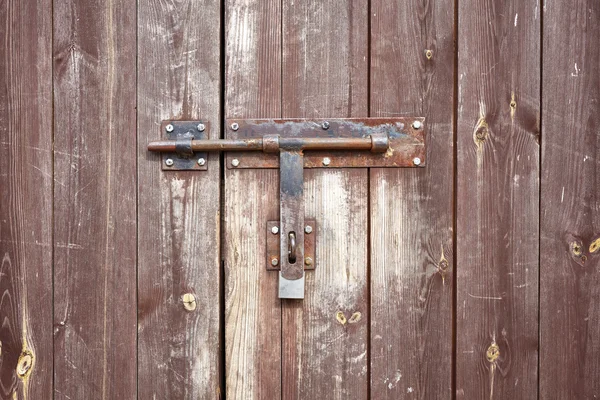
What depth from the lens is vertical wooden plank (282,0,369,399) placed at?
2.81ft

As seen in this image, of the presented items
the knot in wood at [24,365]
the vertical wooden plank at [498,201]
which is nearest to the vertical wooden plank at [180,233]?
the knot in wood at [24,365]

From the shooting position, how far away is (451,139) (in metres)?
0.86

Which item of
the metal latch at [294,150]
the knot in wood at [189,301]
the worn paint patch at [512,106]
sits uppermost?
the worn paint patch at [512,106]

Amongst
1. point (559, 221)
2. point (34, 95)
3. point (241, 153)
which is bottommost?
point (559, 221)

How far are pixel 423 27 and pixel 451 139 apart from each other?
8.8 inches

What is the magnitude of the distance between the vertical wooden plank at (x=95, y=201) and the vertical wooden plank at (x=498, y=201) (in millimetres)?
646

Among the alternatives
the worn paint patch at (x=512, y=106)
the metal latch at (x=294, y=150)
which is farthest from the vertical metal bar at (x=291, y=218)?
the worn paint patch at (x=512, y=106)

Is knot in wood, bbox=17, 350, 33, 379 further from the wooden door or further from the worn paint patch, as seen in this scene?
the worn paint patch

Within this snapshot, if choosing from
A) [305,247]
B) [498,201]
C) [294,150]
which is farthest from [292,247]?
[498,201]

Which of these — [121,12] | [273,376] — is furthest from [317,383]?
[121,12]

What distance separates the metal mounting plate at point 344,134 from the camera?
2.78 ft

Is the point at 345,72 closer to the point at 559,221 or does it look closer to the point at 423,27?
the point at 423,27

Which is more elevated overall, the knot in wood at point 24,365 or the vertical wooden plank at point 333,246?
the vertical wooden plank at point 333,246

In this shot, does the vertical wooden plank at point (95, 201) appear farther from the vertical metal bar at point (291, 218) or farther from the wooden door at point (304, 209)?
the vertical metal bar at point (291, 218)
